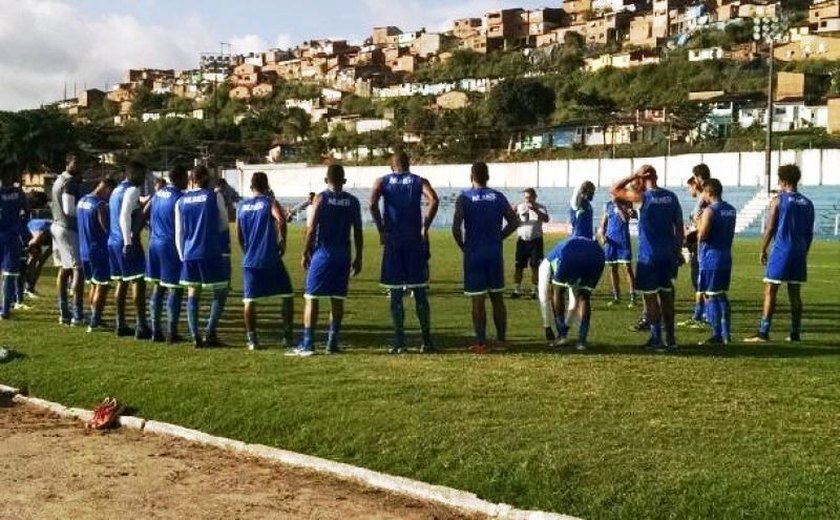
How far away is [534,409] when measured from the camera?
8797mm

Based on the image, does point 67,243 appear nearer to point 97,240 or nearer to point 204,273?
point 97,240

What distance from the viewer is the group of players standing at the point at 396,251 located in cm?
1177

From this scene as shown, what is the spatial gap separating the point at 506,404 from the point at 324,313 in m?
9.03

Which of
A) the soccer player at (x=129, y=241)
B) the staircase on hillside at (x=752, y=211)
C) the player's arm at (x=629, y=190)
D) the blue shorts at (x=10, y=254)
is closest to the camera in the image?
the player's arm at (x=629, y=190)

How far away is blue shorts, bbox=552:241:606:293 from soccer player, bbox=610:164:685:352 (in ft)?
1.81

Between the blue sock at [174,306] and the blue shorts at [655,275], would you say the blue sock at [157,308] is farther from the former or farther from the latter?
the blue shorts at [655,275]

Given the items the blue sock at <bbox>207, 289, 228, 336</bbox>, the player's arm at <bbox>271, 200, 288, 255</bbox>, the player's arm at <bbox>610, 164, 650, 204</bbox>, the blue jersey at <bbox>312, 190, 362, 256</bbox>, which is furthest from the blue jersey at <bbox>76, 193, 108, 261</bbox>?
the player's arm at <bbox>610, 164, 650, 204</bbox>

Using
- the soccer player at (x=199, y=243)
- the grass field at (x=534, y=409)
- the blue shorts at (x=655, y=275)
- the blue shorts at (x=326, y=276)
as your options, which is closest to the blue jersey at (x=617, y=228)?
the grass field at (x=534, y=409)

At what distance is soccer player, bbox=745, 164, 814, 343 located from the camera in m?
13.1

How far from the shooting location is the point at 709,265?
13.4 m

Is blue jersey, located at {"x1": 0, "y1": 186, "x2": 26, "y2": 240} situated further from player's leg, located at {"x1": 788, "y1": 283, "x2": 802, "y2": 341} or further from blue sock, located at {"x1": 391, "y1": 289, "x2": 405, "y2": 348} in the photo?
player's leg, located at {"x1": 788, "y1": 283, "x2": 802, "y2": 341}

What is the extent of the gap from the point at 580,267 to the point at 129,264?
605 cm

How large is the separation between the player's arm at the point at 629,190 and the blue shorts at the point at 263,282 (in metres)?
4.17

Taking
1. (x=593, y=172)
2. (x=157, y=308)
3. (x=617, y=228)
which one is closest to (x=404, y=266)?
(x=157, y=308)
